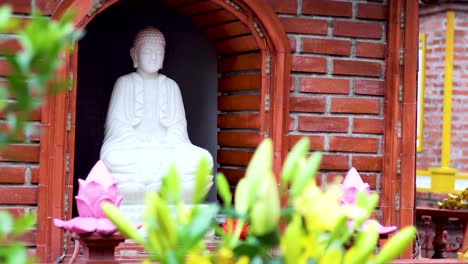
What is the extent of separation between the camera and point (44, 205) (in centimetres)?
442

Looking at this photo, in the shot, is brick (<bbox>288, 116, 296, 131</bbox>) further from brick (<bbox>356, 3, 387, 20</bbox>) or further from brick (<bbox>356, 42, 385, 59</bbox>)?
brick (<bbox>356, 3, 387, 20</bbox>)

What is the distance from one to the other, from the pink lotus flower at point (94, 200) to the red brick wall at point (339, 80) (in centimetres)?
185

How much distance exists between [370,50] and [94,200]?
2312 mm

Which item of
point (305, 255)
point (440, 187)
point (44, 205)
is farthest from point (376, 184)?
point (440, 187)

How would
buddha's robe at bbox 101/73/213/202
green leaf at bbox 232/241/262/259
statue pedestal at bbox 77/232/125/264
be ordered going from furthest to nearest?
buddha's robe at bbox 101/73/213/202 < statue pedestal at bbox 77/232/125/264 < green leaf at bbox 232/241/262/259

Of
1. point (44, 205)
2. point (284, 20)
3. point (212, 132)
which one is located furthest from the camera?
point (212, 132)

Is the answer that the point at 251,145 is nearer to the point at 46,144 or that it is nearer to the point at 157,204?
the point at 46,144

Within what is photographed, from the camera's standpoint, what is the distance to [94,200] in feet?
10.3

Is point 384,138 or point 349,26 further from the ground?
point 349,26

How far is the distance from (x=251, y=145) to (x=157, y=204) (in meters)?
3.91

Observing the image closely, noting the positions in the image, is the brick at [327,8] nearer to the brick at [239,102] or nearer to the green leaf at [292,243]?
the brick at [239,102]

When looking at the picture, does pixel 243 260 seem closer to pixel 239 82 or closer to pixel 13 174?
pixel 13 174

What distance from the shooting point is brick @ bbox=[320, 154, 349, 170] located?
4996mm

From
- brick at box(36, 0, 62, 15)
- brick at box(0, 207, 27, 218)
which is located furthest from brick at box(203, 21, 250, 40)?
brick at box(0, 207, 27, 218)
